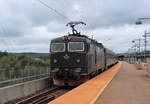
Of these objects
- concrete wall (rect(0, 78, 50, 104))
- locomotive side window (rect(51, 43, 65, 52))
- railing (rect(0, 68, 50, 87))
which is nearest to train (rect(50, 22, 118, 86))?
→ locomotive side window (rect(51, 43, 65, 52))

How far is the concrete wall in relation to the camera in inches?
411

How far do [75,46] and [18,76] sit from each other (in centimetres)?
455

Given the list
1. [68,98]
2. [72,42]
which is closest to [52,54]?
[72,42]

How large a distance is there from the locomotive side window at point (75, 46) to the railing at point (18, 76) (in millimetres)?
3194

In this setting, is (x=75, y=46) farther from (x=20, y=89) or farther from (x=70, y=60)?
(x=20, y=89)

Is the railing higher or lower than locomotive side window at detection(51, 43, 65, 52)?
lower

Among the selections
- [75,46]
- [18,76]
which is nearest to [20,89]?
[18,76]

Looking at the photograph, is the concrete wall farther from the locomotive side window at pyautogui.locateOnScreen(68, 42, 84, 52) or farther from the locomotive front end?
the locomotive side window at pyautogui.locateOnScreen(68, 42, 84, 52)

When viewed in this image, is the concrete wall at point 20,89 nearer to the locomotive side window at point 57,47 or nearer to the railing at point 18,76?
the railing at point 18,76

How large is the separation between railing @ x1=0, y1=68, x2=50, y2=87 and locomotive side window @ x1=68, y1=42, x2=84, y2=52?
3.19 m

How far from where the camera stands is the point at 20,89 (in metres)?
12.0

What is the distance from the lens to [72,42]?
1516 centimetres

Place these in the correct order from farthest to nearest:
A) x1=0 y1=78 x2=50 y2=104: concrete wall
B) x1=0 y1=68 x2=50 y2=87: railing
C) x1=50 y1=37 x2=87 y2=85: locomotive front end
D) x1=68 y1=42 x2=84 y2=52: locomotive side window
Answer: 1. x1=68 y1=42 x2=84 y2=52: locomotive side window
2. x1=50 y1=37 x2=87 y2=85: locomotive front end
3. x1=0 y1=68 x2=50 y2=87: railing
4. x1=0 y1=78 x2=50 y2=104: concrete wall

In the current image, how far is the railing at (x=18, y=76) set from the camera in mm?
11719
